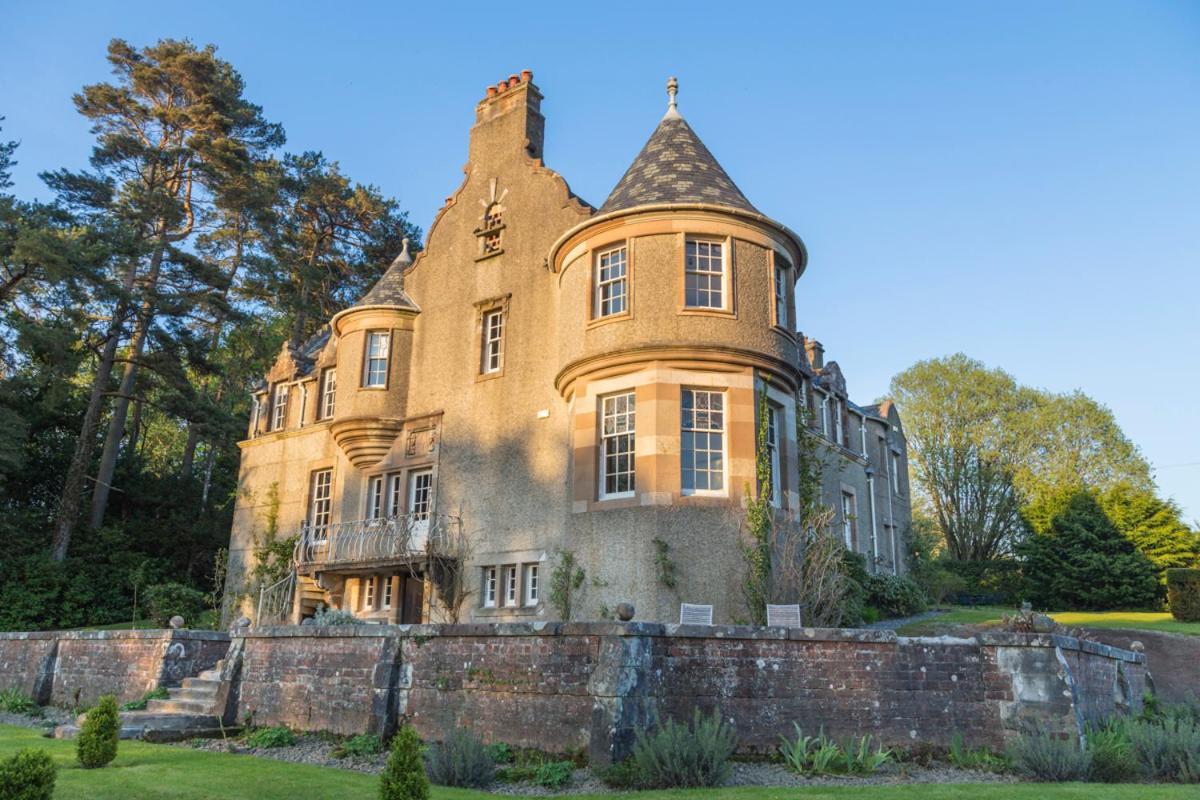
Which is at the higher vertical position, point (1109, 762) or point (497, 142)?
point (497, 142)

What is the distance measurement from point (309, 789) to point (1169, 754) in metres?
10.0

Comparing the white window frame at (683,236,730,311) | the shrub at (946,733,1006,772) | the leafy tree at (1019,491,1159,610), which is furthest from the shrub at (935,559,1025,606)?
the shrub at (946,733,1006,772)

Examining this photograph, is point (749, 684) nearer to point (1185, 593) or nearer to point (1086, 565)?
point (1185, 593)

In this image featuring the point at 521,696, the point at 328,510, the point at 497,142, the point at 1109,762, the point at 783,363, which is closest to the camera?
the point at 1109,762

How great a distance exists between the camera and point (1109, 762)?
10.4 meters

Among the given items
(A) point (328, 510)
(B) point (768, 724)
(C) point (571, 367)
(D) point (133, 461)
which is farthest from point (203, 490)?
(B) point (768, 724)

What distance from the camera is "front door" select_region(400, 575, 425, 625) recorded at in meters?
21.8

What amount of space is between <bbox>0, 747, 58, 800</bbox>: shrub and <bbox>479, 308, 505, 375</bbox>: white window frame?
15092 mm

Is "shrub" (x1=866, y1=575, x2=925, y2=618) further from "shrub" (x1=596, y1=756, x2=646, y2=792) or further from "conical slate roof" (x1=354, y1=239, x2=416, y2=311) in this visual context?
"shrub" (x1=596, y1=756, x2=646, y2=792)

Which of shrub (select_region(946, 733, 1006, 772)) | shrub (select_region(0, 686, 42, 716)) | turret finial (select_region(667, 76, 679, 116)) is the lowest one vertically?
shrub (select_region(0, 686, 42, 716))

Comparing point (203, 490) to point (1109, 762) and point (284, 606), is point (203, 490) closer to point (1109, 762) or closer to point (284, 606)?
point (284, 606)

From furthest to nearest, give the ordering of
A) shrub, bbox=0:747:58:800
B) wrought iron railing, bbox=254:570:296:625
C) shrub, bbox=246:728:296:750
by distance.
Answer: wrought iron railing, bbox=254:570:296:625, shrub, bbox=246:728:296:750, shrub, bbox=0:747:58:800

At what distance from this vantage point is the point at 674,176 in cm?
1859

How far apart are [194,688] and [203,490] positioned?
86.1 ft
